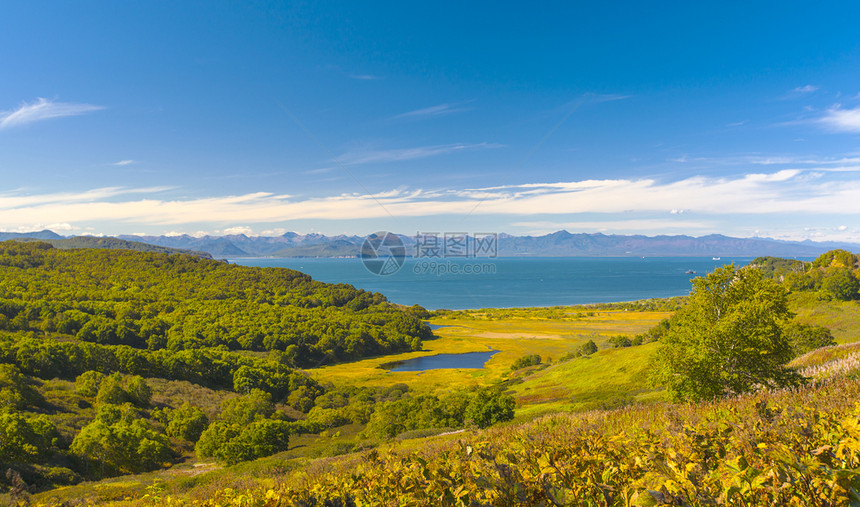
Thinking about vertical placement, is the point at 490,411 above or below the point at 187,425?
above

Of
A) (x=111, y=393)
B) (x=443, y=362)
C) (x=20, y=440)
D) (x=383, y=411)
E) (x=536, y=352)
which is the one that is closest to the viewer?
(x=20, y=440)

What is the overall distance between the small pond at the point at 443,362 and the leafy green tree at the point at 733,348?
56.4m

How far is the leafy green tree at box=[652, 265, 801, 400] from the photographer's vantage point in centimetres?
1667

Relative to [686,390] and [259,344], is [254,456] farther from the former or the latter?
[259,344]

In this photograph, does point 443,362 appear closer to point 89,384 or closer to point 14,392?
point 89,384

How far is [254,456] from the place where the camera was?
1080 inches

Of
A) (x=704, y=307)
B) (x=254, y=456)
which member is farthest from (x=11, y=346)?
(x=704, y=307)

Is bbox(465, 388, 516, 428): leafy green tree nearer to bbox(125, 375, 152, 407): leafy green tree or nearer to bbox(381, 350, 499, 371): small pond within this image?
bbox(125, 375, 152, 407): leafy green tree

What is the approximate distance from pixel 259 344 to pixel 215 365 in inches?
1085

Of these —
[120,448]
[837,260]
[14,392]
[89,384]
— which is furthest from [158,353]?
[837,260]

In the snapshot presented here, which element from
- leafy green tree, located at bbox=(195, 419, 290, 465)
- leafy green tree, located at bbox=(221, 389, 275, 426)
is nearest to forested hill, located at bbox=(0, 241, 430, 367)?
leafy green tree, located at bbox=(221, 389, 275, 426)

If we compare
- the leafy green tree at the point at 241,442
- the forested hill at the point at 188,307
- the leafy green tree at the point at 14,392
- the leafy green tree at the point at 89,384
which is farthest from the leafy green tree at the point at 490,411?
the forested hill at the point at 188,307

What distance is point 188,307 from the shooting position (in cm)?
10150

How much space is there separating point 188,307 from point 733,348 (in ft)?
365
